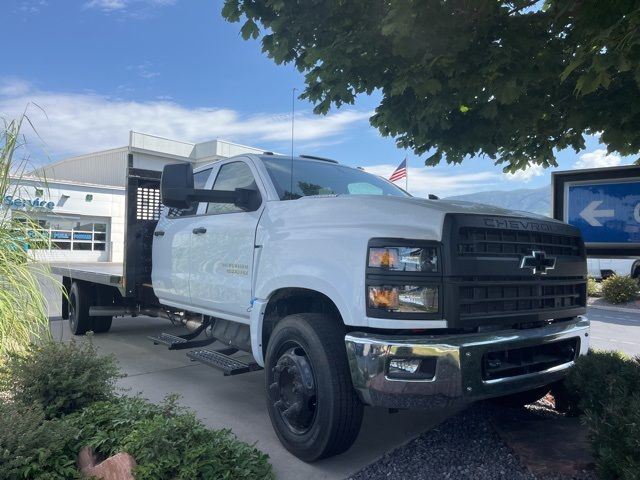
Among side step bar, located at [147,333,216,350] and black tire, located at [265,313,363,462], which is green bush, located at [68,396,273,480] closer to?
black tire, located at [265,313,363,462]

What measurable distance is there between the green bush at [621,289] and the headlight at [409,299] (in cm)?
1705

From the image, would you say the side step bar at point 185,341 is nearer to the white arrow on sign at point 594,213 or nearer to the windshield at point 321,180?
the windshield at point 321,180

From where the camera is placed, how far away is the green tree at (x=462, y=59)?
315 cm

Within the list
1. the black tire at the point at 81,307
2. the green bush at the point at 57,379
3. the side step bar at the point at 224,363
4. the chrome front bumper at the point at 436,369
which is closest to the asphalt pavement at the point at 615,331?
the chrome front bumper at the point at 436,369

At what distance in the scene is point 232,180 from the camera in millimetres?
5020

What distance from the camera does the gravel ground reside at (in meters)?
3.28

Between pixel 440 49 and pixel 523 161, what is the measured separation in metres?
2.43

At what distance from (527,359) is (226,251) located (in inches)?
101

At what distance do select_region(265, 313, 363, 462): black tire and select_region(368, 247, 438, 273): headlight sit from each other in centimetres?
61

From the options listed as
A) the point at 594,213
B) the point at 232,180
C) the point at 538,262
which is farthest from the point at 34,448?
the point at 594,213

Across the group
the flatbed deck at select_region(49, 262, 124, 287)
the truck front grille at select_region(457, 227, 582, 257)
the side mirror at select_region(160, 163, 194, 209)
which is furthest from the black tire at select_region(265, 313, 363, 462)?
the flatbed deck at select_region(49, 262, 124, 287)

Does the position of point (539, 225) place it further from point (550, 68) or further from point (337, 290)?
point (337, 290)

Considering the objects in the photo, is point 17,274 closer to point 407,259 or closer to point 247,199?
point 247,199

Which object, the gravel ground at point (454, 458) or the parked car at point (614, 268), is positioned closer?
the gravel ground at point (454, 458)
